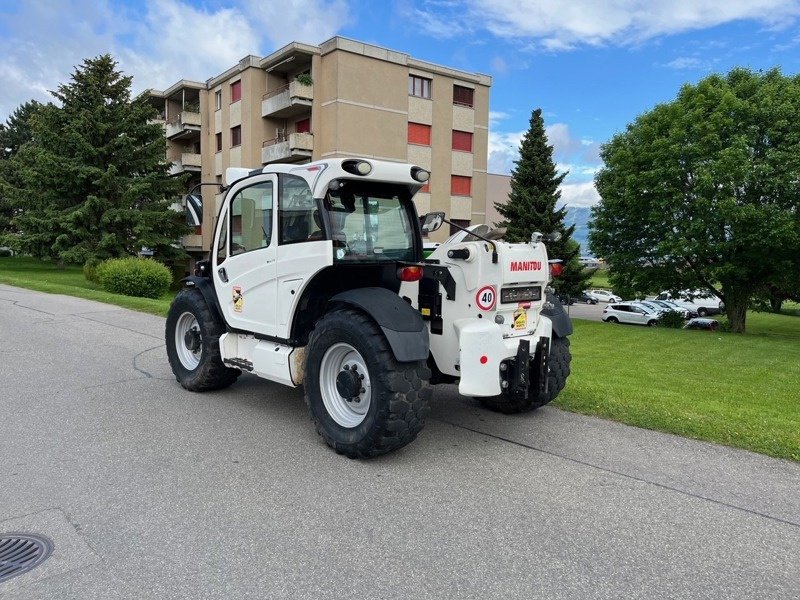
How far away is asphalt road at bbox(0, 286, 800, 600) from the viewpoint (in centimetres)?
301

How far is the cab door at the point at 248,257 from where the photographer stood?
565 cm

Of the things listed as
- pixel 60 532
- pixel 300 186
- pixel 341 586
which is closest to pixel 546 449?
pixel 341 586

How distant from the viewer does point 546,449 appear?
4.97 m

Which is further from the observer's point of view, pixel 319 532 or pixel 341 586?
pixel 319 532

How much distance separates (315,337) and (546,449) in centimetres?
212

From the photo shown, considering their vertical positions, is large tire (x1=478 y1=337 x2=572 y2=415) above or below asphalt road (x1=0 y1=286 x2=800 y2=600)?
above

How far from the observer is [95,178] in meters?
33.3

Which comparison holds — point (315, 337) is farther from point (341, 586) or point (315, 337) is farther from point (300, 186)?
point (341, 586)

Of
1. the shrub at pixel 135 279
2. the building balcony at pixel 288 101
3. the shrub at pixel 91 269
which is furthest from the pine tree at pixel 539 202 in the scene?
the shrub at pixel 91 269

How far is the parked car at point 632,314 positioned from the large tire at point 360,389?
1458 inches

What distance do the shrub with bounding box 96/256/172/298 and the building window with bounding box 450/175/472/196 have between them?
21.4 metres

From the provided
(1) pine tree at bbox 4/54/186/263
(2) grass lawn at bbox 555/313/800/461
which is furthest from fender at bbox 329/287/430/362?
(1) pine tree at bbox 4/54/186/263

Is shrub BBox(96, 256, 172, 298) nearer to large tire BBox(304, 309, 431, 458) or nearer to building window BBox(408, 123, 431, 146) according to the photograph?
large tire BBox(304, 309, 431, 458)

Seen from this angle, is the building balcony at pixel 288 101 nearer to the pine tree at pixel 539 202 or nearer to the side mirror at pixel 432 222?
the pine tree at pixel 539 202
